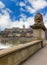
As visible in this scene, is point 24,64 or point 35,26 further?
point 35,26

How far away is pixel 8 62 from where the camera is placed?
297 centimetres

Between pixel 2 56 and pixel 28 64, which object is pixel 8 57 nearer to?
pixel 2 56

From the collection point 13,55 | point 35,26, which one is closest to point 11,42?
point 35,26

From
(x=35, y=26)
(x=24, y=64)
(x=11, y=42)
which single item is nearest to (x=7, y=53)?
(x=24, y=64)

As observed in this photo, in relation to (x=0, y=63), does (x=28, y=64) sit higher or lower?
lower

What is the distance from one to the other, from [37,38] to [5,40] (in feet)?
8.36

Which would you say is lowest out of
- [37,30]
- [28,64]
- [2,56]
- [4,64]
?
[28,64]

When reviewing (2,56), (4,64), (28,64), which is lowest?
(28,64)

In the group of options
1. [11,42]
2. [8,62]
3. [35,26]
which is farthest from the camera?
[35,26]

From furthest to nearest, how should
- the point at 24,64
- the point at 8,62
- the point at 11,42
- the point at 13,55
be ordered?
the point at 11,42
the point at 24,64
the point at 13,55
the point at 8,62

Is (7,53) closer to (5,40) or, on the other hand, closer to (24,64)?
(24,64)

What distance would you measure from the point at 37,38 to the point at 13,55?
20.6 ft

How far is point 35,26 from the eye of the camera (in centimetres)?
911

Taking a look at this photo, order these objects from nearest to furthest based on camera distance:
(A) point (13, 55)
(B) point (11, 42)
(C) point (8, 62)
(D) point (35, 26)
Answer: (C) point (8, 62) < (A) point (13, 55) < (B) point (11, 42) < (D) point (35, 26)
